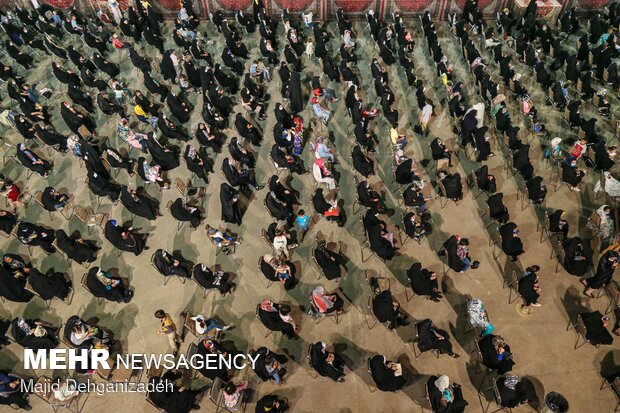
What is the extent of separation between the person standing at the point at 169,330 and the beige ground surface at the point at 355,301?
34 cm

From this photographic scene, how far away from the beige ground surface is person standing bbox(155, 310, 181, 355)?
34 centimetres

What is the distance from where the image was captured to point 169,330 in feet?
29.5

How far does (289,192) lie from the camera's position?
11.3 m

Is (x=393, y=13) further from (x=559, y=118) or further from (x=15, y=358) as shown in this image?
(x=15, y=358)

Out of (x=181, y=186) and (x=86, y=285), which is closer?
(x=86, y=285)

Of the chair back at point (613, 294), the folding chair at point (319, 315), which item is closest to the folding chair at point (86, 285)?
the folding chair at point (319, 315)

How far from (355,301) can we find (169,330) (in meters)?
4.10

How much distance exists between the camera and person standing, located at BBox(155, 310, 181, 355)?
352 inches

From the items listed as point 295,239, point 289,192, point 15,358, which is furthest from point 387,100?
point 15,358

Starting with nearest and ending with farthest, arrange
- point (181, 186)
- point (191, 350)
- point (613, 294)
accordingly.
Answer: point (191, 350) → point (613, 294) → point (181, 186)

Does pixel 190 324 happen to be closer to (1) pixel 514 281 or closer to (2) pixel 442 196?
(1) pixel 514 281

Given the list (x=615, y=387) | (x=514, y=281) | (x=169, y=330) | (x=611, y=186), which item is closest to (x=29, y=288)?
(x=169, y=330)

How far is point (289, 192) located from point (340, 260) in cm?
227

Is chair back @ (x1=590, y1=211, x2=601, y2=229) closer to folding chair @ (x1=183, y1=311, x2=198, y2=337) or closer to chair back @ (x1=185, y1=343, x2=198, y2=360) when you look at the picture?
folding chair @ (x1=183, y1=311, x2=198, y2=337)
